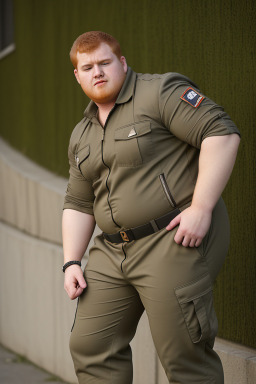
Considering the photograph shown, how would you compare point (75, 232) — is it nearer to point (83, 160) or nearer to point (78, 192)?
point (78, 192)

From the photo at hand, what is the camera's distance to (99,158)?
3033mm

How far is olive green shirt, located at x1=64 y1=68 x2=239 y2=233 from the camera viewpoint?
283 cm

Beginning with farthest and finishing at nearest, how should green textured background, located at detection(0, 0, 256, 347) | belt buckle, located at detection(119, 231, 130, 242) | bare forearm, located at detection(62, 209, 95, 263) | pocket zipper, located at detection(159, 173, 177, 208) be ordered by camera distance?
green textured background, located at detection(0, 0, 256, 347), bare forearm, located at detection(62, 209, 95, 263), belt buckle, located at detection(119, 231, 130, 242), pocket zipper, located at detection(159, 173, 177, 208)

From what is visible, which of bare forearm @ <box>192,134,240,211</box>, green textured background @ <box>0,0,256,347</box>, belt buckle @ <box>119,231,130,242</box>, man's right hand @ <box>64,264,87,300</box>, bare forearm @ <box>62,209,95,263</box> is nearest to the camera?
bare forearm @ <box>192,134,240,211</box>

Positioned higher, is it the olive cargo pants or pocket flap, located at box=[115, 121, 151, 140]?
pocket flap, located at box=[115, 121, 151, 140]

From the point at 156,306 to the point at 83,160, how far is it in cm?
67

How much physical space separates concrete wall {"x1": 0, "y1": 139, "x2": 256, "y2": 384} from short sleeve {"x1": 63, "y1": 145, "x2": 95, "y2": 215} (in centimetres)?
143

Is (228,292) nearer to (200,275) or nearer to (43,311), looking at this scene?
(200,275)

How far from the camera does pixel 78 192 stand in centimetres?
333

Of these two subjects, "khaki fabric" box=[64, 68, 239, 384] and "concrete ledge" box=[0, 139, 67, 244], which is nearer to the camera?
"khaki fabric" box=[64, 68, 239, 384]

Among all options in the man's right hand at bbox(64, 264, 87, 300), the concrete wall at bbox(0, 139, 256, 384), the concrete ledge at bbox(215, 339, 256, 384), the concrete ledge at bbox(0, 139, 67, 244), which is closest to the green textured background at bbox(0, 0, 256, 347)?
the concrete ledge at bbox(215, 339, 256, 384)

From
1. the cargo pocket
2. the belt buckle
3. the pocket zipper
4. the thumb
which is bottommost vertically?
the cargo pocket

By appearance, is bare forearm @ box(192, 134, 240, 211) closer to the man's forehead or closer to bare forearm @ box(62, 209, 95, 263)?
the man's forehead

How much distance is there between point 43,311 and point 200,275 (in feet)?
10.1
